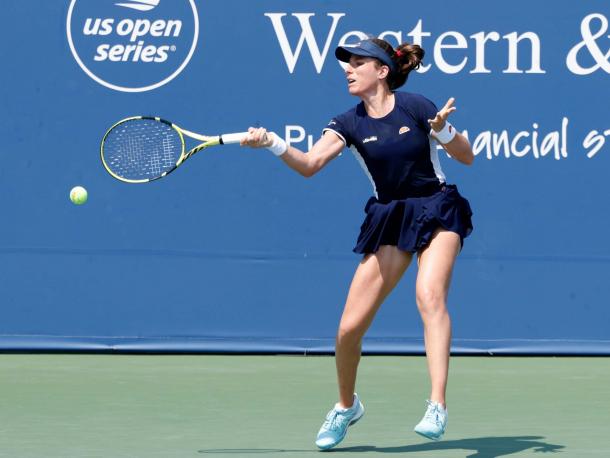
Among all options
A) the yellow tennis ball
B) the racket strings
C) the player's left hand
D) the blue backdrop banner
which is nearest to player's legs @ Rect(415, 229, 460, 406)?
the player's left hand

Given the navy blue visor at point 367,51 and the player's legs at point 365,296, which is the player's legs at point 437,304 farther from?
the navy blue visor at point 367,51

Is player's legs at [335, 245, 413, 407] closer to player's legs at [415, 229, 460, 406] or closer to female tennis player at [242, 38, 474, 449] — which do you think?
female tennis player at [242, 38, 474, 449]

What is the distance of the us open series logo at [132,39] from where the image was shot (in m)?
7.51

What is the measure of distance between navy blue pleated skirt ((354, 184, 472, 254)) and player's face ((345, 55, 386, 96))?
1.37 ft

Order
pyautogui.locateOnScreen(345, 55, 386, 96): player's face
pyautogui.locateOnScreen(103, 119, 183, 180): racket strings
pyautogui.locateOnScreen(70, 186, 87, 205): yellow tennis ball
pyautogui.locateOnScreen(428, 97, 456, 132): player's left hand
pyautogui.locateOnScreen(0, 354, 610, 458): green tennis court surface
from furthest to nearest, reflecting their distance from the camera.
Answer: pyautogui.locateOnScreen(70, 186, 87, 205): yellow tennis ball
pyautogui.locateOnScreen(103, 119, 183, 180): racket strings
pyautogui.locateOnScreen(345, 55, 386, 96): player's face
pyautogui.locateOnScreen(0, 354, 610, 458): green tennis court surface
pyautogui.locateOnScreen(428, 97, 456, 132): player's left hand

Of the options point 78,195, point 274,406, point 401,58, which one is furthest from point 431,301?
point 78,195

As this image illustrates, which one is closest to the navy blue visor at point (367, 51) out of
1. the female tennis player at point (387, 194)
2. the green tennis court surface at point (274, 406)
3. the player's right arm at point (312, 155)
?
the female tennis player at point (387, 194)

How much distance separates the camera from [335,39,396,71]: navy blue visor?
16.3 feet

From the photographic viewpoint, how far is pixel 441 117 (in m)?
4.63

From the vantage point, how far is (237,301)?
760 cm

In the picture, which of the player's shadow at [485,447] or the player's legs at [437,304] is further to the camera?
the player's shadow at [485,447]

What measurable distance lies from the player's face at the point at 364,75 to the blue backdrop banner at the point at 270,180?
252 centimetres

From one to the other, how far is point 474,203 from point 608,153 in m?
0.78

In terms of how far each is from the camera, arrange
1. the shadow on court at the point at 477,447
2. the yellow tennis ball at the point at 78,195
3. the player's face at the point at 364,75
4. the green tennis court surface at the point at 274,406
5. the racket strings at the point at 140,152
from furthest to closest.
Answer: the yellow tennis ball at the point at 78,195 → the racket strings at the point at 140,152 → the player's face at the point at 364,75 → the green tennis court surface at the point at 274,406 → the shadow on court at the point at 477,447
